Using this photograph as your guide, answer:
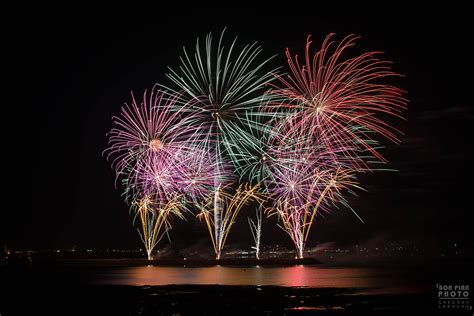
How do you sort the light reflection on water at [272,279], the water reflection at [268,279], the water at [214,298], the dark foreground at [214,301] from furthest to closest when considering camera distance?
the water reflection at [268,279]
the light reflection on water at [272,279]
the water at [214,298]
the dark foreground at [214,301]

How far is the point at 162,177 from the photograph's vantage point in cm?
4719

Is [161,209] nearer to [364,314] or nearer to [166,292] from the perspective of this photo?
[166,292]

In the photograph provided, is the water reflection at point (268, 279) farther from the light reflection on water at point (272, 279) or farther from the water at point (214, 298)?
the water at point (214, 298)

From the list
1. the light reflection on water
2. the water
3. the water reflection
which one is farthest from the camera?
the water reflection

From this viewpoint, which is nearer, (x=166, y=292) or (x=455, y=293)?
(x=455, y=293)

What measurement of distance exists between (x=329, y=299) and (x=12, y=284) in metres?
26.2

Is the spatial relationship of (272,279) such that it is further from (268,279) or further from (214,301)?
(214,301)

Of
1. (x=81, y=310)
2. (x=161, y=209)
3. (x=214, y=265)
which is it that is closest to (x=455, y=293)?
(x=81, y=310)

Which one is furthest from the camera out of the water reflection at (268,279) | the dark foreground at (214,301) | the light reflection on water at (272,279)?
the water reflection at (268,279)

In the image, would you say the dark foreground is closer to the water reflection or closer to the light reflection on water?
the light reflection on water

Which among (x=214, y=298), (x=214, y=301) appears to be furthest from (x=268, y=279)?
(x=214, y=301)

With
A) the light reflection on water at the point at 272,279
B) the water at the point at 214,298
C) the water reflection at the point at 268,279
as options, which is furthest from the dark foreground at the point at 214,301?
the water reflection at the point at 268,279

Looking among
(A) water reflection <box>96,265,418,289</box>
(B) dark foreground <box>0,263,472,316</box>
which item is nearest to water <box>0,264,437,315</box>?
(B) dark foreground <box>0,263,472,316</box>

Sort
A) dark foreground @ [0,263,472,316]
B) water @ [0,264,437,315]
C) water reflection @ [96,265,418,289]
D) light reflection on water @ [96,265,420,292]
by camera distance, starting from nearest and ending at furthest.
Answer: dark foreground @ [0,263,472,316] < water @ [0,264,437,315] < light reflection on water @ [96,265,420,292] < water reflection @ [96,265,418,289]
